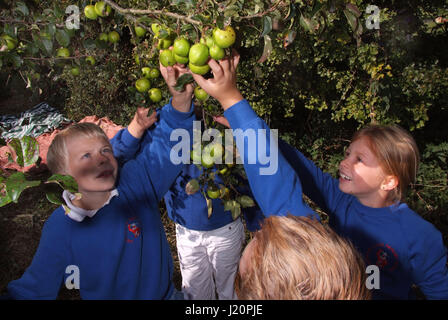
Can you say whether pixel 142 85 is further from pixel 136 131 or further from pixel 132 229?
pixel 132 229

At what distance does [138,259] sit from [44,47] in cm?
85

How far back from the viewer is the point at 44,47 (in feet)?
3.67

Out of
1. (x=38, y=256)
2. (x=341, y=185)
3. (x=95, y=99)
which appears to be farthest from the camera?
(x=95, y=99)

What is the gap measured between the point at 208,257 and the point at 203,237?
177 mm

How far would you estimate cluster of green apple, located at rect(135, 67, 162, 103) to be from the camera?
3.81 feet

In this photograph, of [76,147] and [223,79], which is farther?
[76,147]

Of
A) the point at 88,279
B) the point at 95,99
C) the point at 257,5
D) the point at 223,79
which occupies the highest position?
the point at 95,99

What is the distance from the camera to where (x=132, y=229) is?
3.80 feet

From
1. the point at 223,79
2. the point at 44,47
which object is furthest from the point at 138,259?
the point at 44,47

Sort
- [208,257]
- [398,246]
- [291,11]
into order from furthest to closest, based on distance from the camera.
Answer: [208,257] → [398,246] → [291,11]

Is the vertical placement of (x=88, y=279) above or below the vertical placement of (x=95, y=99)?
below

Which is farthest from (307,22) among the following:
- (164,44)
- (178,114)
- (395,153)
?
(395,153)

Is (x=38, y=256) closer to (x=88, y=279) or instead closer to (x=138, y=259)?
(x=88, y=279)

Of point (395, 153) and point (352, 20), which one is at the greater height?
point (352, 20)
